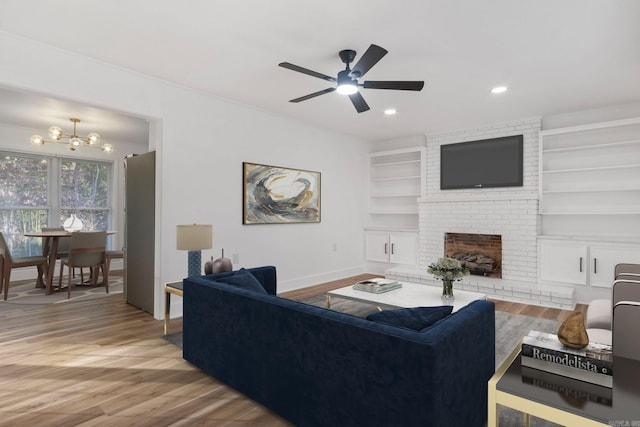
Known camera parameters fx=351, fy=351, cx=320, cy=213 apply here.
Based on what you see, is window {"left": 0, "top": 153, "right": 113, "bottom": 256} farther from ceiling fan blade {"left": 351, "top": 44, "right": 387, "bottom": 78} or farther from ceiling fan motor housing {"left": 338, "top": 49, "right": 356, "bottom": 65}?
ceiling fan blade {"left": 351, "top": 44, "right": 387, "bottom": 78}

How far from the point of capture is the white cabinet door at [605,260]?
14.1 ft

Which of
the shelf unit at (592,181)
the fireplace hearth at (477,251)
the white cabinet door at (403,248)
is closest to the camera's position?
the shelf unit at (592,181)

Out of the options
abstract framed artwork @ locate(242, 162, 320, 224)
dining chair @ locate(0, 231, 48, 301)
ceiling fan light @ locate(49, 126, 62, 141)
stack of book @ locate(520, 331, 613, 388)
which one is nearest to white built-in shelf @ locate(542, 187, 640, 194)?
abstract framed artwork @ locate(242, 162, 320, 224)

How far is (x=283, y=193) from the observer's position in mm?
5180

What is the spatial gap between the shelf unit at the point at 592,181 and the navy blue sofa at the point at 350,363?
3992 mm

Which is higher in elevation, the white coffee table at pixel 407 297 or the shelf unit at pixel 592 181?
the shelf unit at pixel 592 181

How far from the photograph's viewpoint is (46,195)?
20.5 feet

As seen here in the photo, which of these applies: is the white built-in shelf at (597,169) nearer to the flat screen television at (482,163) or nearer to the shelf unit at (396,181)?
the flat screen television at (482,163)

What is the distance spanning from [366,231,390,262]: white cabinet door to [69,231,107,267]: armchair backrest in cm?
440

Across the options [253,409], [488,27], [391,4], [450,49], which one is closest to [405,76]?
[450,49]

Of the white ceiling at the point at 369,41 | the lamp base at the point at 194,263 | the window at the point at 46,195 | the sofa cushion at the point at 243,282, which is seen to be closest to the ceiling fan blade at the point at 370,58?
the white ceiling at the point at 369,41

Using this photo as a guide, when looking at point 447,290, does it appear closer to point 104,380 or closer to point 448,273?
point 448,273

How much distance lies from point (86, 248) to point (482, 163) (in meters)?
6.07

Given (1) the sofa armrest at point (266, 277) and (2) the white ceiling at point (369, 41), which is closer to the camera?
(2) the white ceiling at point (369, 41)
